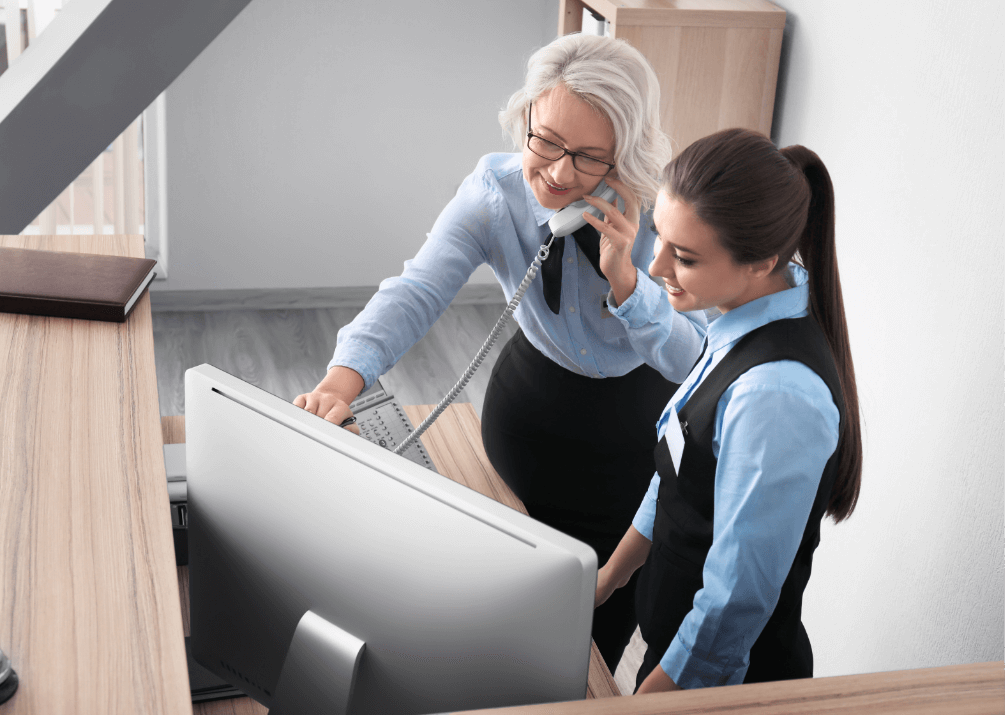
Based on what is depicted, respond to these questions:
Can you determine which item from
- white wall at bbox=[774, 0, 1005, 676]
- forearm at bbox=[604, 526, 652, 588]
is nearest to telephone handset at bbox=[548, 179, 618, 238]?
forearm at bbox=[604, 526, 652, 588]

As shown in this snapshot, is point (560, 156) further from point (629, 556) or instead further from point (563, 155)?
point (629, 556)

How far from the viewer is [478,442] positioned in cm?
205

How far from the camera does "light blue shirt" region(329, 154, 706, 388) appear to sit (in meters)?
1.59

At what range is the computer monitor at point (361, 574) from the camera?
81 cm

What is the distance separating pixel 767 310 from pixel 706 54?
129cm

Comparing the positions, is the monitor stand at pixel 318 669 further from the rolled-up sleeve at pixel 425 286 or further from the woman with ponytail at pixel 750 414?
the rolled-up sleeve at pixel 425 286

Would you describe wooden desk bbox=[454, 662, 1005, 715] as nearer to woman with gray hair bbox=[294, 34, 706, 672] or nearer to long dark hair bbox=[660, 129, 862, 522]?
long dark hair bbox=[660, 129, 862, 522]

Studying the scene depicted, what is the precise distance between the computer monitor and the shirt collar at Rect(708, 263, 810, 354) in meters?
0.52

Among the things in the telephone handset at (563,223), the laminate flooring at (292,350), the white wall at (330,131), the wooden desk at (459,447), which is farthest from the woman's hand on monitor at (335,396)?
the white wall at (330,131)

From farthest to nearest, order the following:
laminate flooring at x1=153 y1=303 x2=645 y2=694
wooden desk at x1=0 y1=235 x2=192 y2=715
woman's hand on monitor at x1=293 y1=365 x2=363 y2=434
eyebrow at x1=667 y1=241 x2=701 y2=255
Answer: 1. laminate flooring at x1=153 y1=303 x2=645 y2=694
2. woman's hand on monitor at x1=293 y1=365 x2=363 y2=434
3. eyebrow at x1=667 y1=241 x2=701 y2=255
4. wooden desk at x1=0 y1=235 x2=192 y2=715

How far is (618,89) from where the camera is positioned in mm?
1461

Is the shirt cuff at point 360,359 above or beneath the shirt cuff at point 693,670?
above

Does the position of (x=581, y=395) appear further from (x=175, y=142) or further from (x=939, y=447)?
(x=175, y=142)

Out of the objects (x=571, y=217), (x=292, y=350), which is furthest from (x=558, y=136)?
(x=292, y=350)
